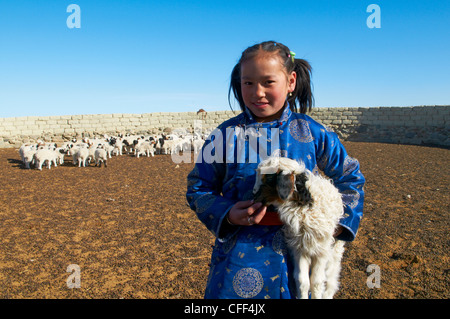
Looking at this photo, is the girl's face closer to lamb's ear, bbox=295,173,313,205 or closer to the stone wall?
lamb's ear, bbox=295,173,313,205

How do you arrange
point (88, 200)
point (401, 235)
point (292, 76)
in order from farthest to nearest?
A: point (88, 200) < point (401, 235) < point (292, 76)

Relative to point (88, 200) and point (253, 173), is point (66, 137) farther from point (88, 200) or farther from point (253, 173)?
point (253, 173)

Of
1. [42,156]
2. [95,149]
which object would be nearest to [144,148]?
[95,149]

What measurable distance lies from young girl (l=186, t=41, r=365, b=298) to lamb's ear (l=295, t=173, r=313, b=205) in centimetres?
17

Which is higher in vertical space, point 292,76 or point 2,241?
point 292,76

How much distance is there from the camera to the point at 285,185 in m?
1.62

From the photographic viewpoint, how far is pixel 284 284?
5.43ft

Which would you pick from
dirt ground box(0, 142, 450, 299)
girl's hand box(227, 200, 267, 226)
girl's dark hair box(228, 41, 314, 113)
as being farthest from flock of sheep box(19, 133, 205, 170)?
girl's hand box(227, 200, 267, 226)

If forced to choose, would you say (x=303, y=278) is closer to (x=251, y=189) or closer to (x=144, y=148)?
(x=251, y=189)

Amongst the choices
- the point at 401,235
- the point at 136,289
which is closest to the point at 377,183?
the point at 401,235

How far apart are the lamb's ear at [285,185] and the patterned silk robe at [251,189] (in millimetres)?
189

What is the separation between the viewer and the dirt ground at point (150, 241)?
4.12 metres

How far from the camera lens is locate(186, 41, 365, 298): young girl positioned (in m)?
1.67

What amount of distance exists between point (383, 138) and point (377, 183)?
1569 centimetres
